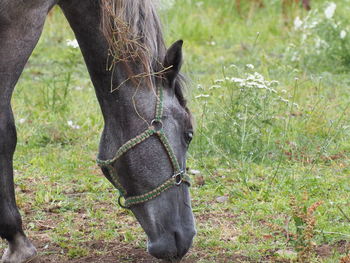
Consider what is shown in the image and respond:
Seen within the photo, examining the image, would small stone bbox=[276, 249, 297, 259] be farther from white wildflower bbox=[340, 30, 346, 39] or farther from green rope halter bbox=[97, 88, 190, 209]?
white wildflower bbox=[340, 30, 346, 39]

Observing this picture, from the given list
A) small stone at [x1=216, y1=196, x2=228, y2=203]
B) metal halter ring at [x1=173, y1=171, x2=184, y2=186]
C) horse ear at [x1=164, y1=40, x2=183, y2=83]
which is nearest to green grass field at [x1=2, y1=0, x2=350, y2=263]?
small stone at [x1=216, y1=196, x2=228, y2=203]

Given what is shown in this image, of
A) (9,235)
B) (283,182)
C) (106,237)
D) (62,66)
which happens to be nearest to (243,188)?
(283,182)

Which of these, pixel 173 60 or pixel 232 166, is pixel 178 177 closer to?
pixel 173 60

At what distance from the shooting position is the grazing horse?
122 inches

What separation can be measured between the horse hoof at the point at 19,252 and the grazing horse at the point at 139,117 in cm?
15

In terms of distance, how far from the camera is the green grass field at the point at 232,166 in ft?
11.7

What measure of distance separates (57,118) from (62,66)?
2.88ft

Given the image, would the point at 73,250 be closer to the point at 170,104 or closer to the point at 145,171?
the point at 145,171

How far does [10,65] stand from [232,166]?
1.91 meters

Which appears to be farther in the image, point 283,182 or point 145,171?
point 283,182

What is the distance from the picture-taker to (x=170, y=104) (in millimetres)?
3150

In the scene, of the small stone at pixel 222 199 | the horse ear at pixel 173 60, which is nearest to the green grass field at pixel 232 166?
the small stone at pixel 222 199

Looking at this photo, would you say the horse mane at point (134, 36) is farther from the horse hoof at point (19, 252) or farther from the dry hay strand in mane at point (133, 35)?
the horse hoof at point (19, 252)

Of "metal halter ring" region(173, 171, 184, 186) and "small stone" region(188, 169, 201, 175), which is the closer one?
"metal halter ring" region(173, 171, 184, 186)
